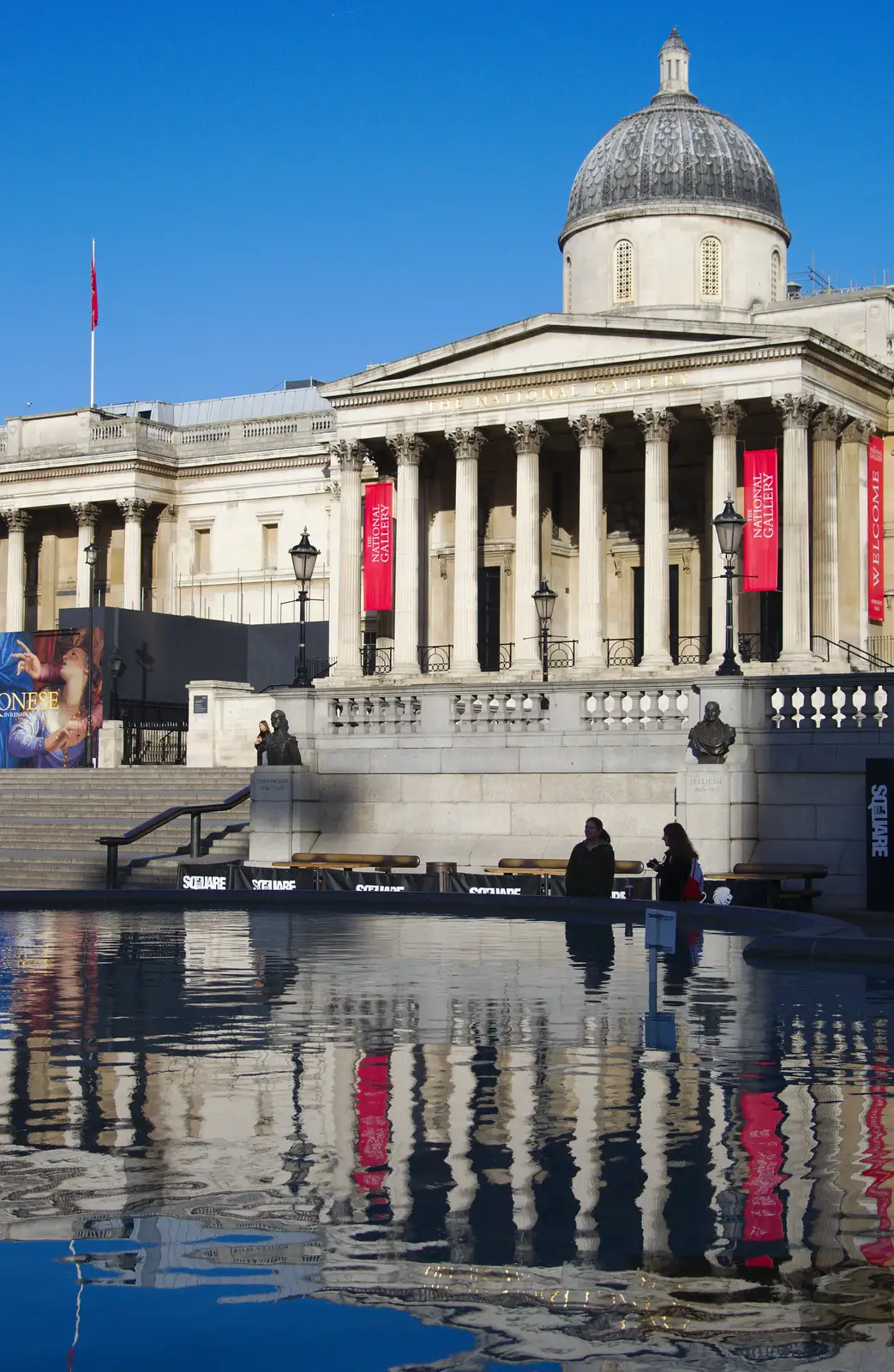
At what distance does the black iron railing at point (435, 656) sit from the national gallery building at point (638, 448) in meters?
0.11

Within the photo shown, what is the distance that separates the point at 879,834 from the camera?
27.4 meters

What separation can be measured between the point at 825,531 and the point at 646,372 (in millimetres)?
7092

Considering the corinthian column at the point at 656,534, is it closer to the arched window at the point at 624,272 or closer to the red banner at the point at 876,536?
the red banner at the point at 876,536

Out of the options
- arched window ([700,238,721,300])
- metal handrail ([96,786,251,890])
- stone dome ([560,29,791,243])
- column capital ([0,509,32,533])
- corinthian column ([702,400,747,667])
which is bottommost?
metal handrail ([96,786,251,890])

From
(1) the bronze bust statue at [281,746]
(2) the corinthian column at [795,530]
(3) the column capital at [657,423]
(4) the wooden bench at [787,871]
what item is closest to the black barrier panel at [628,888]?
(4) the wooden bench at [787,871]

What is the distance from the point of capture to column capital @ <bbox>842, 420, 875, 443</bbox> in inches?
2258

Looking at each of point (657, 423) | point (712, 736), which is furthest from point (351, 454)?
point (712, 736)

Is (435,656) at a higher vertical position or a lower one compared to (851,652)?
higher

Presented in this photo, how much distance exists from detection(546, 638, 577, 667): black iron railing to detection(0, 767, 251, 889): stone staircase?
15511mm

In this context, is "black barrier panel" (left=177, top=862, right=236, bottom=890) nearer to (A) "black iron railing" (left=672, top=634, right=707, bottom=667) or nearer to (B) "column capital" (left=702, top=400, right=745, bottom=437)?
(B) "column capital" (left=702, top=400, right=745, bottom=437)

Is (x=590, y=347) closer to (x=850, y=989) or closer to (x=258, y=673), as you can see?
(x=258, y=673)

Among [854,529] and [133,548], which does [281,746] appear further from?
[133,548]

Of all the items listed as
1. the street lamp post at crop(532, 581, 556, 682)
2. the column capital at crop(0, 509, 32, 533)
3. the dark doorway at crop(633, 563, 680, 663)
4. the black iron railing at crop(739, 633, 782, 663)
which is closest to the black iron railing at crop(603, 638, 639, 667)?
the dark doorway at crop(633, 563, 680, 663)

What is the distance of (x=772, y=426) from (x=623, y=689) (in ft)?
88.7
